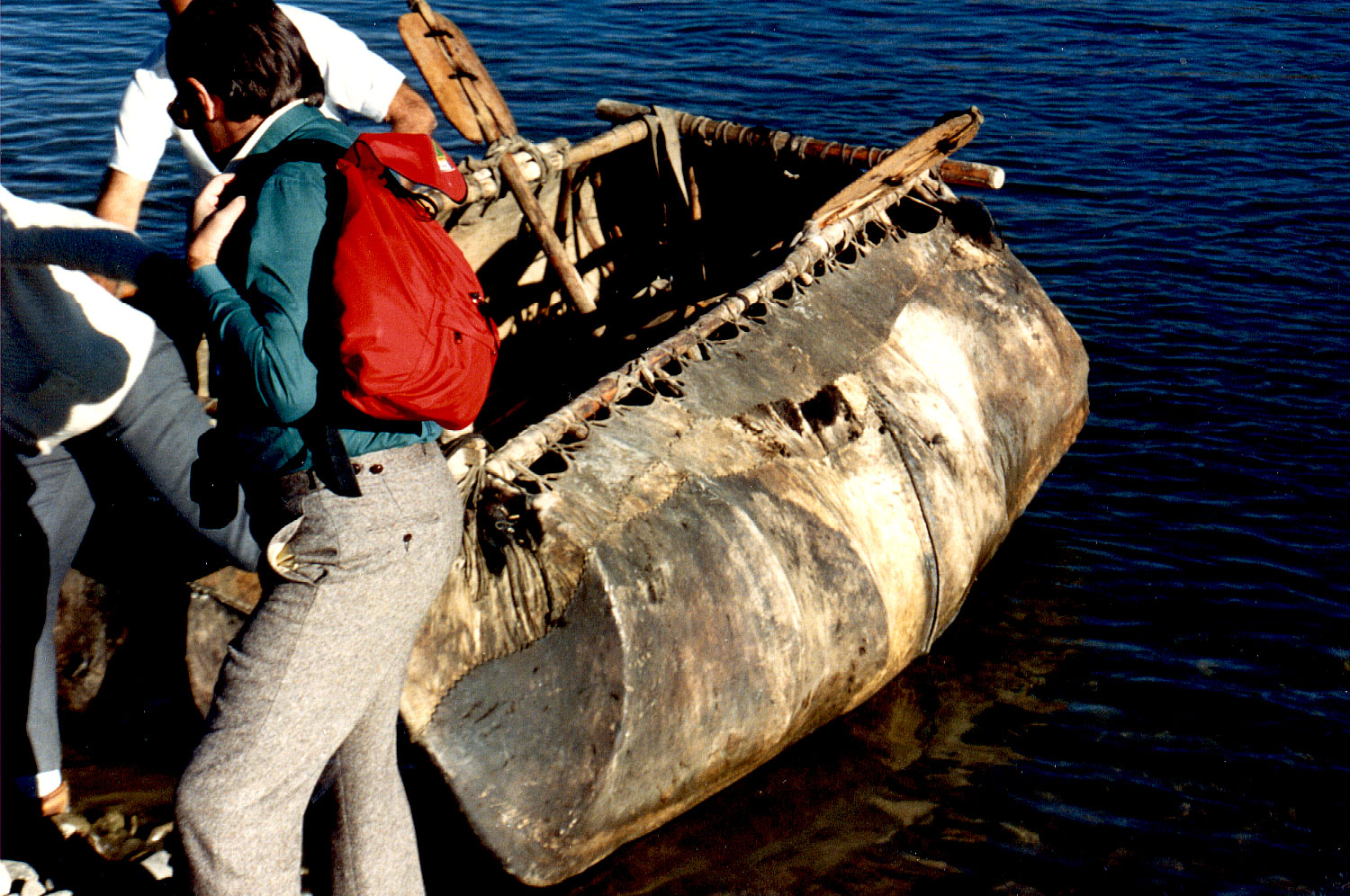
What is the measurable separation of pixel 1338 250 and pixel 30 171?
856cm

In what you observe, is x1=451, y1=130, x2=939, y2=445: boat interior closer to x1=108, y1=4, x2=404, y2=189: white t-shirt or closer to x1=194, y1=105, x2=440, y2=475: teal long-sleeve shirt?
x1=108, y1=4, x2=404, y2=189: white t-shirt

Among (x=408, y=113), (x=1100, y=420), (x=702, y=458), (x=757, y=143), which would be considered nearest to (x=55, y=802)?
(x=702, y=458)

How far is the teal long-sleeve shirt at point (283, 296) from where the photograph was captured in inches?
71.9

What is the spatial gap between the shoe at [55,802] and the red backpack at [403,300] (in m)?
1.77

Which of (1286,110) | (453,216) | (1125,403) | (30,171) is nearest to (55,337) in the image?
(453,216)

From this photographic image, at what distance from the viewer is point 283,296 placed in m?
1.83

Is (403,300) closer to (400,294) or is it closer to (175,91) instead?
(400,294)

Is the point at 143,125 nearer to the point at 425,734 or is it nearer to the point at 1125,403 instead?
the point at 425,734

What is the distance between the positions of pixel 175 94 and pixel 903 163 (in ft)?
8.17

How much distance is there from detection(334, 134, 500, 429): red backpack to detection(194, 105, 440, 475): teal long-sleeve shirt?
0.15 feet

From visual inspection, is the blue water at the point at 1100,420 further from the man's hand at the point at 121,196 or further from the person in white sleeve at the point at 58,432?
the man's hand at the point at 121,196

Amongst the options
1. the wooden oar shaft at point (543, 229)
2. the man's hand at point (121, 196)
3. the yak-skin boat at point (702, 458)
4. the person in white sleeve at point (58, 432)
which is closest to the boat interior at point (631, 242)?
the yak-skin boat at point (702, 458)

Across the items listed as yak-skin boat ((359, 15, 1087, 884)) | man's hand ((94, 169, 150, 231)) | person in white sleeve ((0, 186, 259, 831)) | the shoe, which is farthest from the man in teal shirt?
man's hand ((94, 169, 150, 231))

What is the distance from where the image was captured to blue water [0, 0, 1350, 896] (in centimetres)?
352
